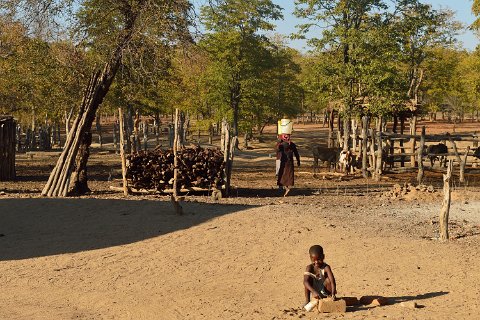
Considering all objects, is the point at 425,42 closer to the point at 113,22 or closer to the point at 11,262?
the point at 113,22

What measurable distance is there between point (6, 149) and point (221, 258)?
14.3 meters

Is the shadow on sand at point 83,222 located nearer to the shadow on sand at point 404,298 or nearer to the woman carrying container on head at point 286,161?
the woman carrying container on head at point 286,161

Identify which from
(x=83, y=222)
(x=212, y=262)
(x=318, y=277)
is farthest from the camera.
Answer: (x=83, y=222)

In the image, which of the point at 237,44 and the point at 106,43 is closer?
the point at 106,43

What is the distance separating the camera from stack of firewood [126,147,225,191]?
57.4 feet

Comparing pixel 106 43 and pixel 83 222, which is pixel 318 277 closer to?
pixel 83 222

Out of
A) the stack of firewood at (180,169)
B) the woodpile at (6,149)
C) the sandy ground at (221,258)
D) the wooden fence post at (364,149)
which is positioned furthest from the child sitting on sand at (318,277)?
the woodpile at (6,149)

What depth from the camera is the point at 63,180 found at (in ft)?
55.9

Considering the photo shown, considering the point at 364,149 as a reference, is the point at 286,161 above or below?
below

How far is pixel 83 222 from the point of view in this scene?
12.8 metres

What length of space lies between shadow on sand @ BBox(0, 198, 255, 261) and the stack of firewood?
278 centimetres

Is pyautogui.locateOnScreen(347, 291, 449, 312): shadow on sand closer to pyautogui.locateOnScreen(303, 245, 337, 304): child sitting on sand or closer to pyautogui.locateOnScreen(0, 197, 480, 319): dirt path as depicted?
pyautogui.locateOnScreen(0, 197, 480, 319): dirt path

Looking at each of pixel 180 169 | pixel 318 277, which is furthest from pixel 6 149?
pixel 318 277

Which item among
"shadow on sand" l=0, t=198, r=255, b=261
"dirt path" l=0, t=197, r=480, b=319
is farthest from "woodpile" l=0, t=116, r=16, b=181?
"dirt path" l=0, t=197, r=480, b=319
